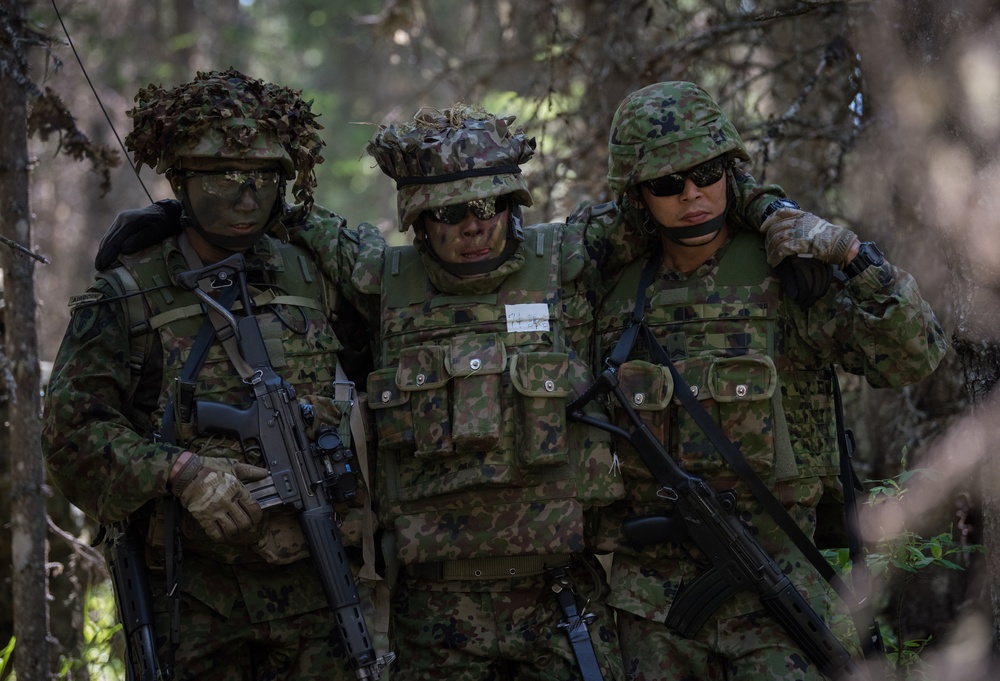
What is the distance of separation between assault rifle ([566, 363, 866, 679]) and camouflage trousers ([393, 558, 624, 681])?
37 cm

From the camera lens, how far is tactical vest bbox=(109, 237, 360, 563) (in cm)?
392

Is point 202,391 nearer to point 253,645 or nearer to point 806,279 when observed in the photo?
point 253,645

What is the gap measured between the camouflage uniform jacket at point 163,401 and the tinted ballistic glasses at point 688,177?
147 cm

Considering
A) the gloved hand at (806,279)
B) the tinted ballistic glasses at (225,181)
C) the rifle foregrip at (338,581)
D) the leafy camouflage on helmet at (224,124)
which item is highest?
the leafy camouflage on helmet at (224,124)

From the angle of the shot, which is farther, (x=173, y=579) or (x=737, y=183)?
(x=737, y=183)

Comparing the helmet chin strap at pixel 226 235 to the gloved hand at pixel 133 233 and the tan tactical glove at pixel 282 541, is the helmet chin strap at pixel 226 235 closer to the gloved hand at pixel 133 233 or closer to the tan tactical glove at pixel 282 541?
the gloved hand at pixel 133 233

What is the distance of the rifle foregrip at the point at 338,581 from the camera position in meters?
3.73

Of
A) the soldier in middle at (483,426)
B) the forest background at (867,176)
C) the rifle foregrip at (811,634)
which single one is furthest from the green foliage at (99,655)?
the rifle foregrip at (811,634)

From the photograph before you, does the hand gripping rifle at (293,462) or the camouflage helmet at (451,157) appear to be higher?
the camouflage helmet at (451,157)

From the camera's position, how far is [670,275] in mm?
4152

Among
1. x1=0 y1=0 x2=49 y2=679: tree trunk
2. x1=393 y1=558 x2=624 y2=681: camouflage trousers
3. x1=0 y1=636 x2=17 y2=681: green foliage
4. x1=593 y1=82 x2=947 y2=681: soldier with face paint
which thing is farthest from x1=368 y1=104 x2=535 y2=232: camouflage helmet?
x1=0 y1=636 x2=17 y2=681: green foliage

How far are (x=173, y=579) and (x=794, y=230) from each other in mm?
2635

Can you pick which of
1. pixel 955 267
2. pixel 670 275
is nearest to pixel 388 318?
pixel 670 275

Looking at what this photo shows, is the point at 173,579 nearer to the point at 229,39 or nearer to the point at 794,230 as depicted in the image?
the point at 794,230
